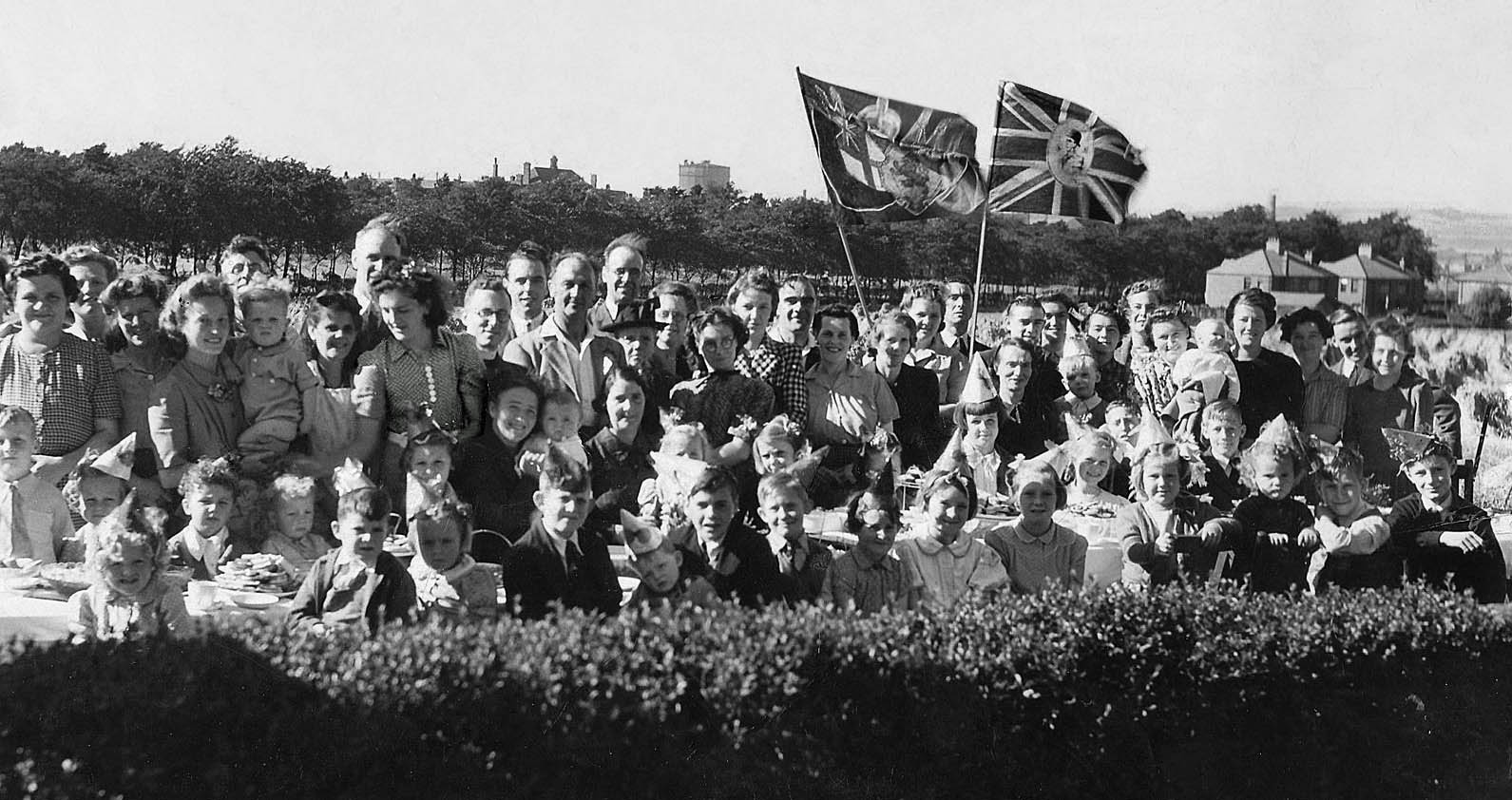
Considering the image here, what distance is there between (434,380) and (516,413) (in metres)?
0.49

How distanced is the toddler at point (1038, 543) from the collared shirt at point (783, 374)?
66.1 inches

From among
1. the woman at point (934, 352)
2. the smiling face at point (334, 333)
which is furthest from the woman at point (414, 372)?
the woman at point (934, 352)

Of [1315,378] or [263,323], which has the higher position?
[263,323]

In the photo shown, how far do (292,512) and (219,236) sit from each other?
31.5 meters

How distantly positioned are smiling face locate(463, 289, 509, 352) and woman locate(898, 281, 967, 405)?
251 centimetres

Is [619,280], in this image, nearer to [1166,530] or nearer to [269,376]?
[269,376]

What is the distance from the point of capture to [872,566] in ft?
17.3

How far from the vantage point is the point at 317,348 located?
6250mm

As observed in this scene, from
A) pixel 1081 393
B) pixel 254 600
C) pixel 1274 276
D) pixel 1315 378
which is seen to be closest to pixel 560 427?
pixel 254 600

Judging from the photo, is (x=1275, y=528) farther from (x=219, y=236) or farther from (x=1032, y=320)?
(x=219, y=236)

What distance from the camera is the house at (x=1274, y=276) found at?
6412cm

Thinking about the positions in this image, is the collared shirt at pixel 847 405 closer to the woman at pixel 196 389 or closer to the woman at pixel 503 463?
the woman at pixel 503 463

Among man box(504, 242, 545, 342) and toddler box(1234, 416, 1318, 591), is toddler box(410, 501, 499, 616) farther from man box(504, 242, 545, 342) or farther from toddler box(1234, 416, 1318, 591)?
toddler box(1234, 416, 1318, 591)

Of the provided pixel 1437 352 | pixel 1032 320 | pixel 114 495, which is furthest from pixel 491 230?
pixel 114 495
